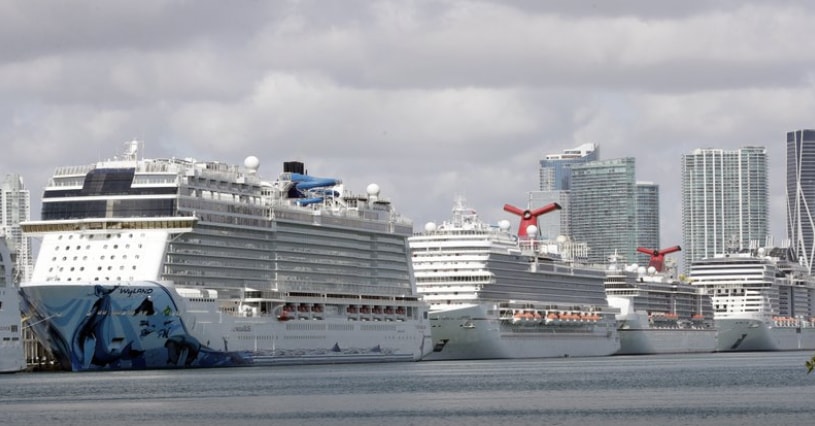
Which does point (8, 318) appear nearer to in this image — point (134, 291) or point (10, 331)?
point (10, 331)

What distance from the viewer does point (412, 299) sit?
12369 centimetres

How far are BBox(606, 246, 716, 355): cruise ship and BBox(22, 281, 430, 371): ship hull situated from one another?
68642mm

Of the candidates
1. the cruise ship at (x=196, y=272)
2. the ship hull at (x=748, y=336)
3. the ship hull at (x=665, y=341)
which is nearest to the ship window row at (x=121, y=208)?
the cruise ship at (x=196, y=272)

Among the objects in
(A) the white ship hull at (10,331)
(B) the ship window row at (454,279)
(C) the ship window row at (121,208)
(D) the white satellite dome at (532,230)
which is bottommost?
(A) the white ship hull at (10,331)

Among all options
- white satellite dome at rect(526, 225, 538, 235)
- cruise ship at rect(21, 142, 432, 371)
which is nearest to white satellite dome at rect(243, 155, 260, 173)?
cruise ship at rect(21, 142, 432, 371)

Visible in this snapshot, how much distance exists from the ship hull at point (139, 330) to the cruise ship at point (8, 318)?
1.17 metres

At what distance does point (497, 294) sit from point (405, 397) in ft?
199

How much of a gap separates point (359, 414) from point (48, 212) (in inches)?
1545

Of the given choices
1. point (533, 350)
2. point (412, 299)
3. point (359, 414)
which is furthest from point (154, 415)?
point (533, 350)

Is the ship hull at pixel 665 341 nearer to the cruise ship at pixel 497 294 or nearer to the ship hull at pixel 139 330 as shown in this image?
the cruise ship at pixel 497 294

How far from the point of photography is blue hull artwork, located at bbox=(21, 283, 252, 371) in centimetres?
9412

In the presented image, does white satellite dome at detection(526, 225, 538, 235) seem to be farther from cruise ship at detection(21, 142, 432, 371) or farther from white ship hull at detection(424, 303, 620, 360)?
cruise ship at detection(21, 142, 432, 371)

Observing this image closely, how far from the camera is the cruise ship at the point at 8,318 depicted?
94.4 m

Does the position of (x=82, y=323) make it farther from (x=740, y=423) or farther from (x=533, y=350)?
(x=533, y=350)
